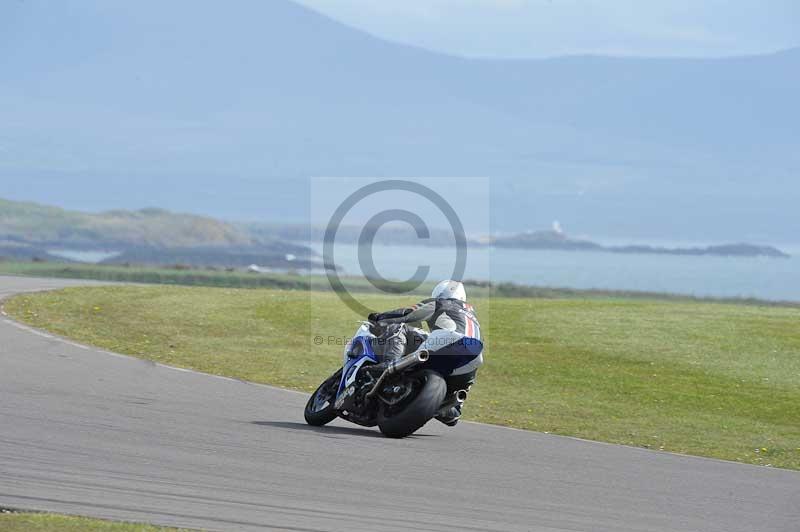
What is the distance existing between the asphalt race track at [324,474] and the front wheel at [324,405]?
18 cm

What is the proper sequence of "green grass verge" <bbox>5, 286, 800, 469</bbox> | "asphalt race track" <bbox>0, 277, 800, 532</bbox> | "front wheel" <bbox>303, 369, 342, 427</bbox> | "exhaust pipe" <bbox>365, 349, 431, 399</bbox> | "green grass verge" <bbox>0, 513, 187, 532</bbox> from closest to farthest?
"green grass verge" <bbox>0, 513, 187, 532</bbox>, "asphalt race track" <bbox>0, 277, 800, 532</bbox>, "exhaust pipe" <bbox>365, 349, 431, 399</bbox>, "front wheel" <bbox>303, 369, 342, 427</bbox>, "green grass verge" <bbox>5, 286, 800, 469</bbox>

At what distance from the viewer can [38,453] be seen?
1133 cm

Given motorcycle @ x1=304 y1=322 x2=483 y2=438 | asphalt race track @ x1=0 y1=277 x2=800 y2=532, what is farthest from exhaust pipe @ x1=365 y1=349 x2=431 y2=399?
asphalt race track @ x1=0 y1=277 x2=800 y2=532

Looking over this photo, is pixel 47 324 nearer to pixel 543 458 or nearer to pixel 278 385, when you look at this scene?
pixel 278 385

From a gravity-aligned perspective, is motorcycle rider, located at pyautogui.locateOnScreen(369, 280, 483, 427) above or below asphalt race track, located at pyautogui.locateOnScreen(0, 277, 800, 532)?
above

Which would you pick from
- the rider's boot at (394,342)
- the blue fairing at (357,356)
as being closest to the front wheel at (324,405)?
the blue fairing at (357,356)

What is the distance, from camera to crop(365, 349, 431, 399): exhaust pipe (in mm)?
13742

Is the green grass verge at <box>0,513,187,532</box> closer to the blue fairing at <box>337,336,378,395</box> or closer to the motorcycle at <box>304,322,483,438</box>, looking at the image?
the motorcycle at <box>304,322,483,438</box>

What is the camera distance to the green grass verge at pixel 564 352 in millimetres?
18406

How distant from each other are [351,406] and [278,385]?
569 cm

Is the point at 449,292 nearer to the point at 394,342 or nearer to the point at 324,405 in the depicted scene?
the point at 394,342

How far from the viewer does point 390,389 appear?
14188mm

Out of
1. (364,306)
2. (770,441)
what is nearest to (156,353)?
(770,441)

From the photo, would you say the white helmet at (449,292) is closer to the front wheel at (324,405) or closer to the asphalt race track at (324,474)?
the front wheel at (324,405)
